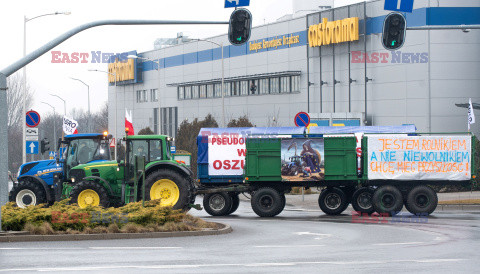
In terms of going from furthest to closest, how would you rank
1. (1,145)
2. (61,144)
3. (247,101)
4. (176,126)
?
(176,126), (247,101), (61,144), (1,145)

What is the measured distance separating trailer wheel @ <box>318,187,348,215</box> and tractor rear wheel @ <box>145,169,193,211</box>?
5863 mm

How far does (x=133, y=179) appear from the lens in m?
24.2

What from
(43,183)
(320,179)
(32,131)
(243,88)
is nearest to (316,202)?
(320,179)

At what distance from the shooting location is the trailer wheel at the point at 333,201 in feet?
92.1

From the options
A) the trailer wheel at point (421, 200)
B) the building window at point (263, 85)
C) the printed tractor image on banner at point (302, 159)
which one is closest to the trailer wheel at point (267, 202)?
the printed tractor image on banner at point (302, 159)

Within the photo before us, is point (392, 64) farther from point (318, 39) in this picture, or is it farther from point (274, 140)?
point (274, 140)

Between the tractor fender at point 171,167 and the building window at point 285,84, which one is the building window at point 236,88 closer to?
the building window at point 285,84

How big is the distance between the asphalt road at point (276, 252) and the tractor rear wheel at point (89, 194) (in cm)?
402

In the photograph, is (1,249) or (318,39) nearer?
(1,249)

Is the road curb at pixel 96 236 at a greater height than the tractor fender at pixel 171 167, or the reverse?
the tractor fender at pixel 171 167

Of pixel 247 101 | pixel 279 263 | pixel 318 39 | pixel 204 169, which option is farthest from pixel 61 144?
pixel 247 101

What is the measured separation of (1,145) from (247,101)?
5245 cm

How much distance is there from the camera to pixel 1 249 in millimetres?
15711

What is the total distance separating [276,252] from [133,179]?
9.47m
